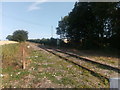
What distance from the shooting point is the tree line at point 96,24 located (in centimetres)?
2333

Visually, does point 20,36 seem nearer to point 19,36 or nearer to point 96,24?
point 19,36

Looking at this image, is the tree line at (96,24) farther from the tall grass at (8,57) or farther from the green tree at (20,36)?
the green tree at (20,36)

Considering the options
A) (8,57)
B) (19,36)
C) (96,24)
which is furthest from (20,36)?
(8,57)

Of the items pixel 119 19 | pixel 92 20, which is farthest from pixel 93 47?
pixel 119 19

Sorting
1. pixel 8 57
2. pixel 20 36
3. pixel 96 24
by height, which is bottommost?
pixel 8 57

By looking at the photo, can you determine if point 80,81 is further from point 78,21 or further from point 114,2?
point 78,21

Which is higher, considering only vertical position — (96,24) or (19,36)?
(96,24)

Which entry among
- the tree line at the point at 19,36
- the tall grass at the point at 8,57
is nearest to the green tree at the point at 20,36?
the tree line at the point at 19,36

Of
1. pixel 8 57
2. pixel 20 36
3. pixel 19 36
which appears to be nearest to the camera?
pixel 8 57

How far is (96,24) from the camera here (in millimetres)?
31359

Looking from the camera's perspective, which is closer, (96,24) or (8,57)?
(8,57)

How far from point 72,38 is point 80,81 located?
33.7 meters

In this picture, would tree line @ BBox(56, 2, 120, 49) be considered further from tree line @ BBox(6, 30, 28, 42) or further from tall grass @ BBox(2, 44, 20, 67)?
tree line @ BBox(6, 30, 28, 42)

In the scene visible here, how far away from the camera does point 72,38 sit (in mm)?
42031
